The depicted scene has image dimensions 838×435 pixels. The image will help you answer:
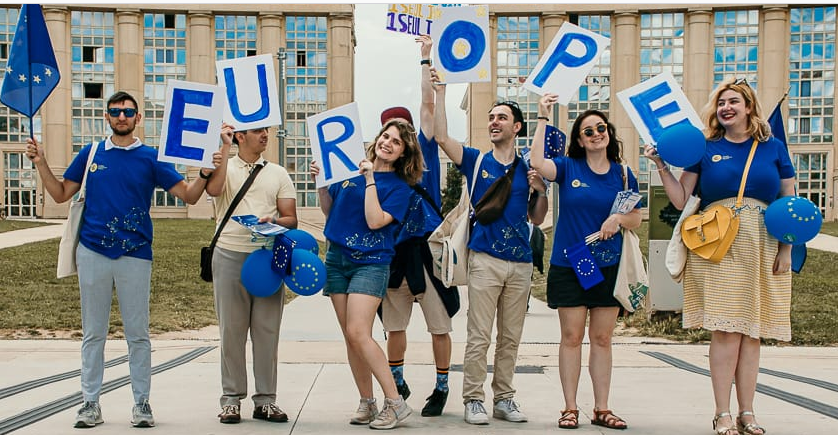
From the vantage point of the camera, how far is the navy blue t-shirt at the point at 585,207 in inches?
219

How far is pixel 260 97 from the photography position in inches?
225

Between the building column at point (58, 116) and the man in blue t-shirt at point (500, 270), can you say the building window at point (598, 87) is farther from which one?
the man in blue t-shirt at point (500, 270)

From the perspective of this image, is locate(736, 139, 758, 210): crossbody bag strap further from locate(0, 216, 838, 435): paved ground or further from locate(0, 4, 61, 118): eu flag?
locate(0, 4, 61, 118): eu flag

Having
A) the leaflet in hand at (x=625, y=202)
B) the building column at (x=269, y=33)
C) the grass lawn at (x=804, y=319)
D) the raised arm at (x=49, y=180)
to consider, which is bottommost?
the grass lawn at (x=804, y=319)

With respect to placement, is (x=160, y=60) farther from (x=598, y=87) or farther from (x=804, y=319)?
(x=804, y=319)

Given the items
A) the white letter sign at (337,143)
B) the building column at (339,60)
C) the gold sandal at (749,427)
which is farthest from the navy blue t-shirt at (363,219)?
the building column at (339,60)

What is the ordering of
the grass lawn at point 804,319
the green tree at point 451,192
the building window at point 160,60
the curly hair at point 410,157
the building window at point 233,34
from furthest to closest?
the building window at point 233,34
the green tree at point 451,192
the building window at point 160,60
the grass lawn at point 804,319
the curly hair at point 410,157

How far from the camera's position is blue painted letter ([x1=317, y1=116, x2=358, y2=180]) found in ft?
18.9

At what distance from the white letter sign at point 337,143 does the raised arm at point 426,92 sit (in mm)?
442

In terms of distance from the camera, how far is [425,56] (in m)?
6.04

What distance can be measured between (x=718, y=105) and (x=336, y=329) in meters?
7.19

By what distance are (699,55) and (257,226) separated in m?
53.3

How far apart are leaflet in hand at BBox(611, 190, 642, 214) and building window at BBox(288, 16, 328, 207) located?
50.6m

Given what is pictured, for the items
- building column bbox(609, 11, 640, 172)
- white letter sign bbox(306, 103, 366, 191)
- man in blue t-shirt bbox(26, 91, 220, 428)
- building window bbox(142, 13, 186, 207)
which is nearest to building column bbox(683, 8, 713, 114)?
building column bbox(609, 11, 640, 172)
